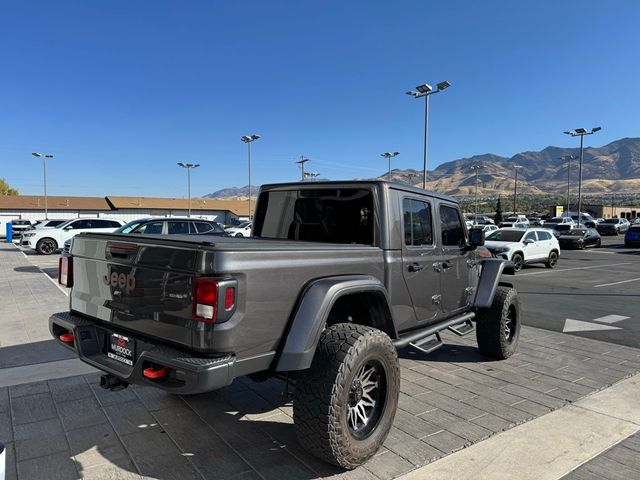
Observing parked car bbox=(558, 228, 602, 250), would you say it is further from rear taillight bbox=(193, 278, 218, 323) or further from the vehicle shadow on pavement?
rear taillight bbox=(193, 278, 218, 323)

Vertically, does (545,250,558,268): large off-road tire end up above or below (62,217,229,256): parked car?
below

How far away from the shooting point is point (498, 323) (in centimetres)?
542

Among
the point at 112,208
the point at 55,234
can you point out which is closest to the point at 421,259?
the point at 55,234

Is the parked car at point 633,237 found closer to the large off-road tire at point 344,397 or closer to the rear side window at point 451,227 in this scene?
the rear side window at point 451,227

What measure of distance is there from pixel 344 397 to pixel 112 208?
66.5m

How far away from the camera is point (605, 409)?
423 cm

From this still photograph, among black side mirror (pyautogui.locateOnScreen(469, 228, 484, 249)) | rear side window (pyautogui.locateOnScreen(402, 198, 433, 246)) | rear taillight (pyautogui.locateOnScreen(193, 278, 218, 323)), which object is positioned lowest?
rear taillight (pyautogui.locateOnScreen(193, 278, 218, 323))

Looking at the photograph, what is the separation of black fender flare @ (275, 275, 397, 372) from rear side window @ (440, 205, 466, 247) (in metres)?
1.95

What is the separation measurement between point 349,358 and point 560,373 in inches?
141

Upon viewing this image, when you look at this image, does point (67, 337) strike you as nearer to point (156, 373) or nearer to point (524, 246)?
point (156, 373)

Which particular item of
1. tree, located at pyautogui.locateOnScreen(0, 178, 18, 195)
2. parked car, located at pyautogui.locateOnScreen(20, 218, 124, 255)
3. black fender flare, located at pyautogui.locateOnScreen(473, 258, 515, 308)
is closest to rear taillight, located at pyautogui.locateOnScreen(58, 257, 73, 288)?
black fender flare, located at pyautogui.locateOnScreen(473, 258, 515, 308)

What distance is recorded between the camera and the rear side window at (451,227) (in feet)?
15.5

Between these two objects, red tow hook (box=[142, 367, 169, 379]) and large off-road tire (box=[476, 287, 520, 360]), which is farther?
large off-road tire (box=[476, 287, 520, 360])

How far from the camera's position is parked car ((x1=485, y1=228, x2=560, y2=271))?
16453 millimetres
